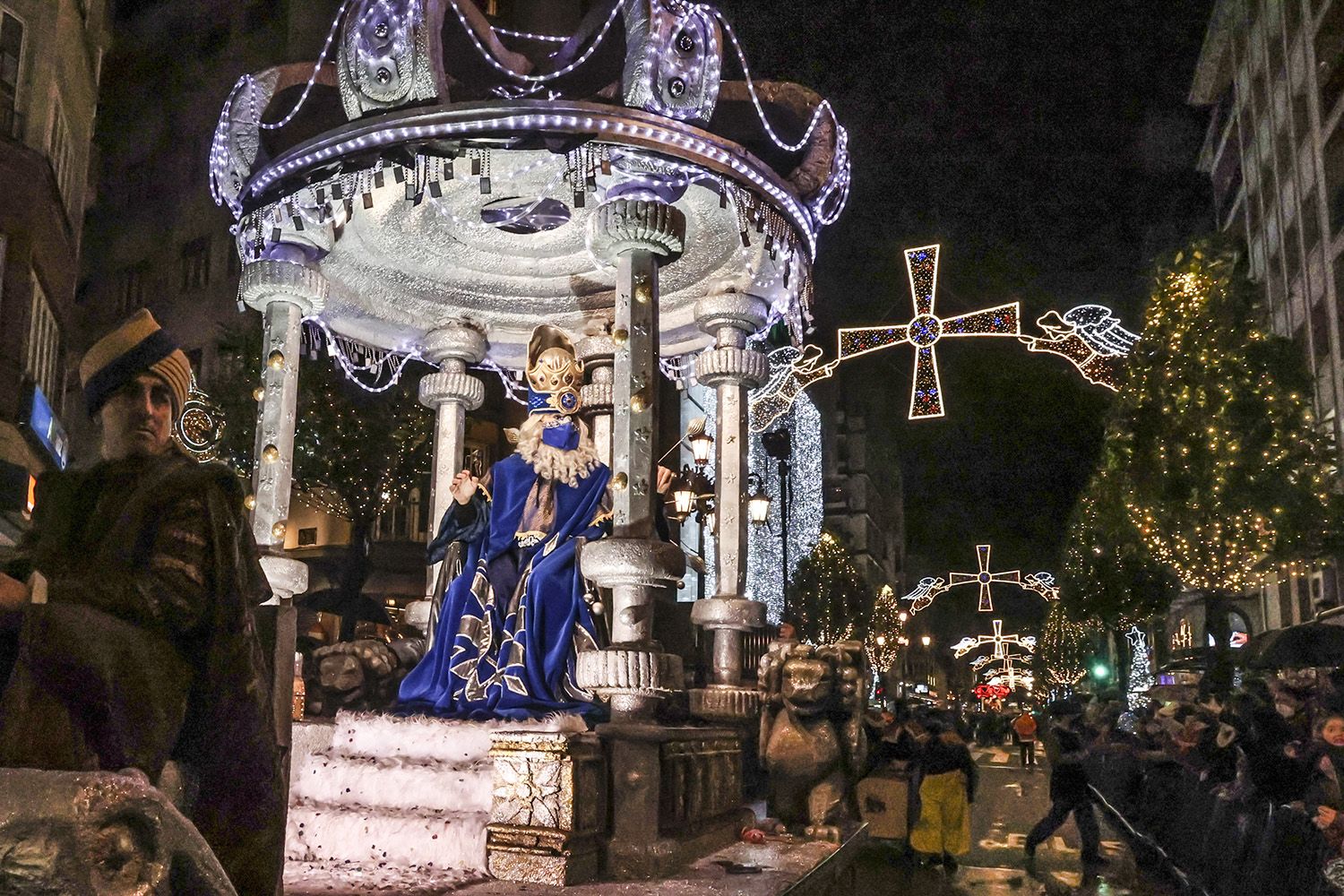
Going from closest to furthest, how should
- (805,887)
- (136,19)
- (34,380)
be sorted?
(805,887), (34,380), (136,19)

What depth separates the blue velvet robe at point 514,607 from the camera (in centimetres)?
723

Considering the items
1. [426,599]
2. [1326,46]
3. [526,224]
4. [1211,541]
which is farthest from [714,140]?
[1326,46]

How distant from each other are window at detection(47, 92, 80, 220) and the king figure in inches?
565

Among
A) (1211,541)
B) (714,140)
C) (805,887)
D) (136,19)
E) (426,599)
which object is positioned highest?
(136,19)

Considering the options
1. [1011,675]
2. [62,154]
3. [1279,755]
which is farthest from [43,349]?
[1011,675]

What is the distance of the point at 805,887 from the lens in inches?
259

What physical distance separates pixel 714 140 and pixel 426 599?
A: 4.74 metres

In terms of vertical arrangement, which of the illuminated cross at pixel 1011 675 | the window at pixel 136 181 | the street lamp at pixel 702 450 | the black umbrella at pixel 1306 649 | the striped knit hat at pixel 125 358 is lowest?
the illuminated cross at pixel 1011 675

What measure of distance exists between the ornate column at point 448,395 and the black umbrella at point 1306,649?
10981mm

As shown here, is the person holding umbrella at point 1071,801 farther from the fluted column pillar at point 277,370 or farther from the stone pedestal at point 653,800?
the fluted column pillar at point 277,370

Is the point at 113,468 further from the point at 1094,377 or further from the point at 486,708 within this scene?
the point at 1094,377

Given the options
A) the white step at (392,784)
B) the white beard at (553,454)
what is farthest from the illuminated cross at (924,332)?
the white step at (392,784)

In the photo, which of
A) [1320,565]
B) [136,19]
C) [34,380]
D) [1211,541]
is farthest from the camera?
[136,19]

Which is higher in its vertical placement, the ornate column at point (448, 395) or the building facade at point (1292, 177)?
the building facade at point (1292, 177)
